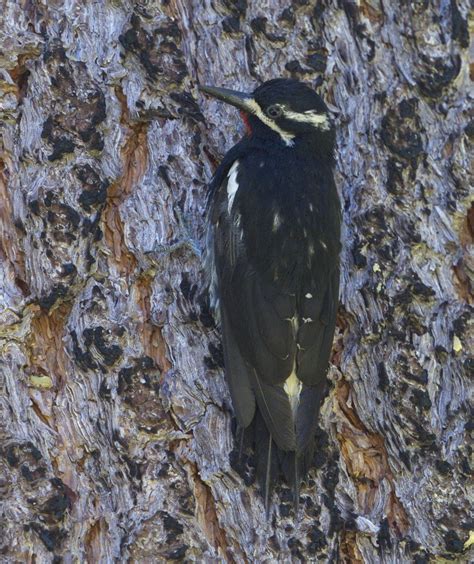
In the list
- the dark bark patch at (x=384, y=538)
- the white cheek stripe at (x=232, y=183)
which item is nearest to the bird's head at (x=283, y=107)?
the white cheek stripe at (x=232, y=183)

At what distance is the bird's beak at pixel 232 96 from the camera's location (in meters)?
3.59

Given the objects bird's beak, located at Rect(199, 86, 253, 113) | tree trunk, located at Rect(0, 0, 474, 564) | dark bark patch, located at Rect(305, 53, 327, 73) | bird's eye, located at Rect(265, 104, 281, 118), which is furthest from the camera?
bird's eye, located at Rect(265, 104, 281, 118)

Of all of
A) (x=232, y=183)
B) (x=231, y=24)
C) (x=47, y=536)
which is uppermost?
(x=231, y=24)

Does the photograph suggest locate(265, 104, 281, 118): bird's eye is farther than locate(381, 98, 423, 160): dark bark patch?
Yes

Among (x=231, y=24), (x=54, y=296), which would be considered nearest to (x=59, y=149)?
(x=54, y=296)

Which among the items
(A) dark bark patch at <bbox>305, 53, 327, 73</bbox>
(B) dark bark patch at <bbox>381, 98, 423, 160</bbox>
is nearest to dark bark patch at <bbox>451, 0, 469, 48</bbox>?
(B) dark bark patch at <bbox>381, 98, 423, 160</bbox>

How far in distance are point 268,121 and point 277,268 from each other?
72cm

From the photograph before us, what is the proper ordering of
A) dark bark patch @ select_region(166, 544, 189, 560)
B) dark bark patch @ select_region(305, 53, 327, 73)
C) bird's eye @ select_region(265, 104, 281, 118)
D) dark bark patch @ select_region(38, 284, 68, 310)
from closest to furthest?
dark bark patch @ select_region(166, 544, 189, 560) < dark bark patch @ select_region(38, 284, 68, 310) < dark bark patch @ select_region(305, 53, 327, 73) < bird's eye @ select_region(265, 104, 281, 118)

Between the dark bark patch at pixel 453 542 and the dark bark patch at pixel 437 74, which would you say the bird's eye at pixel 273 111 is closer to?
the dark bark patch at pixel 437 74

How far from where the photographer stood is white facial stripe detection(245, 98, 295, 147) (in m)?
3.73

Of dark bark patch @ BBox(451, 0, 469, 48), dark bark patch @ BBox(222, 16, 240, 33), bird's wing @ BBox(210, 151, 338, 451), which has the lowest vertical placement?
bird's wing @ BBox(210, 151, 338, 451)

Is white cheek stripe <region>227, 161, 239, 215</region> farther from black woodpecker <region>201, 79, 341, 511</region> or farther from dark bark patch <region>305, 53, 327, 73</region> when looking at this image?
dark bark patch <region>305, 53, 327, 73</region>

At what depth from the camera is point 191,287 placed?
3.58 metres

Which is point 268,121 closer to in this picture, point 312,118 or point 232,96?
point 312,118
